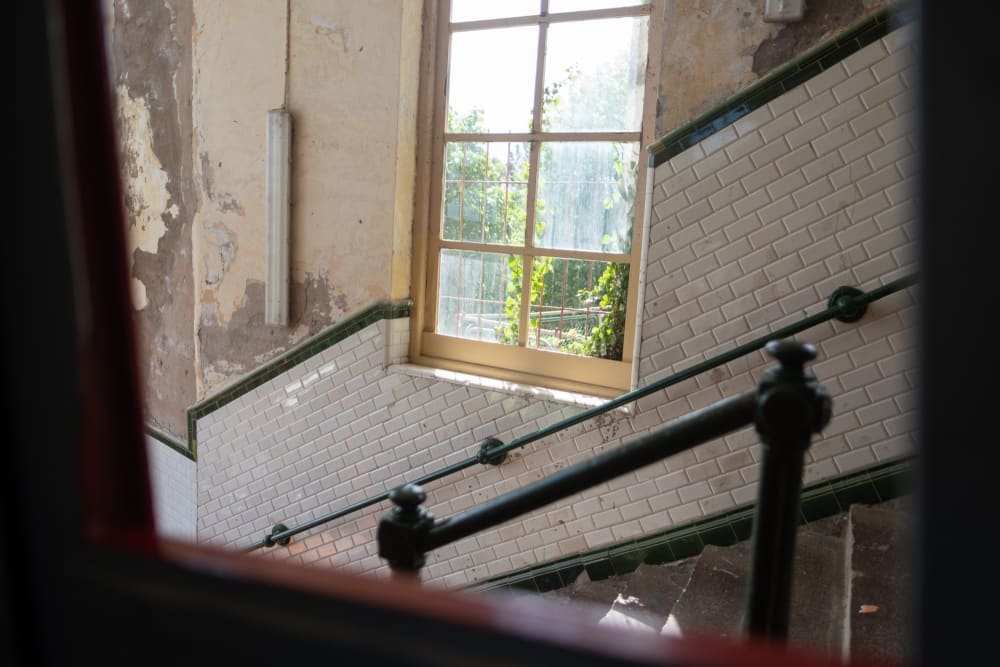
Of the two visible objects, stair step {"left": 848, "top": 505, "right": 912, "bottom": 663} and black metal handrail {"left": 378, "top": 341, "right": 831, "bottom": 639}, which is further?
stair step {"left": 848, "top": 505, "right": 912, "bottom": 663}

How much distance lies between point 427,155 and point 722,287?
1.62 m

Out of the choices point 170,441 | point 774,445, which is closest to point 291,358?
point 170,441

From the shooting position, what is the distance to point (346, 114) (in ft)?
11.4

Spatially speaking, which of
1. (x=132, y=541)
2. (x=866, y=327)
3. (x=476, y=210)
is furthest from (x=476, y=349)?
(x=132, y=541)

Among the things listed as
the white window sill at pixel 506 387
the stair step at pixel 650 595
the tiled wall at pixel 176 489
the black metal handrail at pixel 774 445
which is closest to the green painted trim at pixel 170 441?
the tiled wall at pixel 176 489

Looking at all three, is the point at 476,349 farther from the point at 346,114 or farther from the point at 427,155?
the point at 346,114

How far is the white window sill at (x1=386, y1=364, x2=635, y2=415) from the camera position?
9.79 ft

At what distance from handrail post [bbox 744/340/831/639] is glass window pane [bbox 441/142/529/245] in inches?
90.0

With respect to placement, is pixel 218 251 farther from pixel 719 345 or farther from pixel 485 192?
pixel 719 345

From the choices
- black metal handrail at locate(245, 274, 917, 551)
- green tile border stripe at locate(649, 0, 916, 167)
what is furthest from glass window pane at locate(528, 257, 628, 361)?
green tile border stripe at locate(649, 0, 916, 167)

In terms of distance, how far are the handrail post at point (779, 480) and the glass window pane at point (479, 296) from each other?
7.47 feet

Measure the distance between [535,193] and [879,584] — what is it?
2.06m

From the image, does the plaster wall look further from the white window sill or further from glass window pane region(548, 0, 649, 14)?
the white window sill

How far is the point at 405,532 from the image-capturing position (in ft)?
4.95
